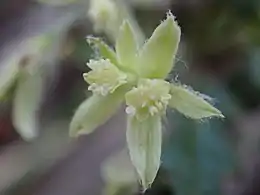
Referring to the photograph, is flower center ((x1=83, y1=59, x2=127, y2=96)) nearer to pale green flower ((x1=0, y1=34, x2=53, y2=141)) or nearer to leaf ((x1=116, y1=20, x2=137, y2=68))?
leaf ((x1=116, y1=20, x2=137, y2=68))

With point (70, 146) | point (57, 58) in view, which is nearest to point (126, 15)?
point (57, 58)

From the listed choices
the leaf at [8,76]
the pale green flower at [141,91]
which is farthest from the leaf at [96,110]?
the leaf at [8,76]

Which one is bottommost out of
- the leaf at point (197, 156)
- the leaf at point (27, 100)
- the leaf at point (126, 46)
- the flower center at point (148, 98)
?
the leaf at point (197, 156)

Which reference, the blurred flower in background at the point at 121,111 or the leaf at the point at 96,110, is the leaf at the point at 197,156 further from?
the leaf at the point at 96,110

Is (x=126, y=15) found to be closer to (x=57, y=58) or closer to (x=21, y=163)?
(x=57, y=58)

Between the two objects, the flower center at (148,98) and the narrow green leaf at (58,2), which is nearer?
the flower center at (148,98)

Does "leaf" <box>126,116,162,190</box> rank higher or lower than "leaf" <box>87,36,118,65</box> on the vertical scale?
lower

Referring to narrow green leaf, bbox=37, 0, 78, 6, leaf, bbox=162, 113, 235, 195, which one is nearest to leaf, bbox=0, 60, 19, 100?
narrow green leaf, bbox=37, 0, 78, 6
